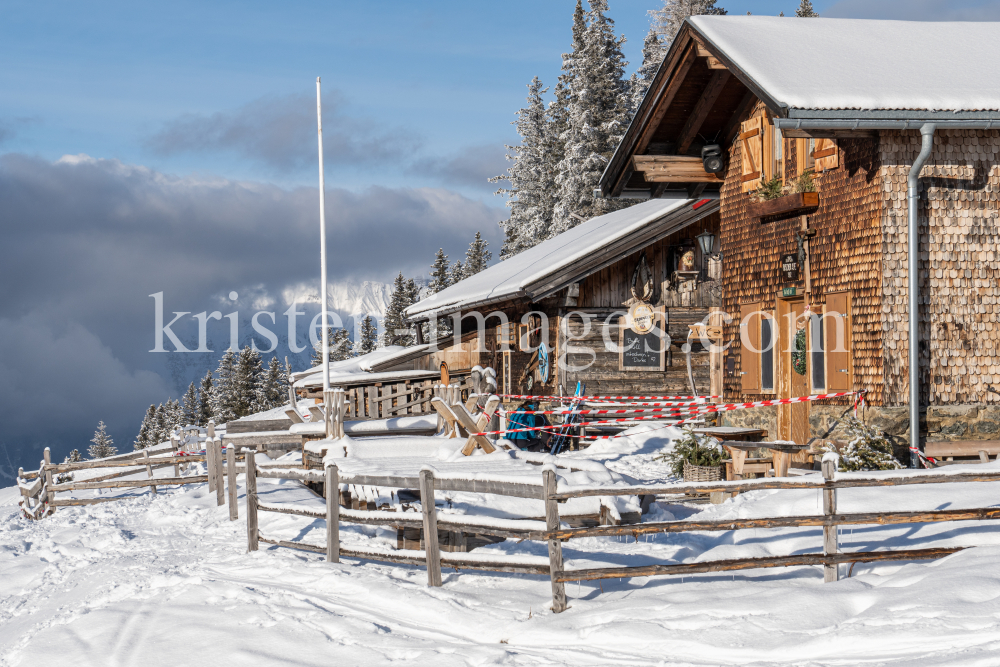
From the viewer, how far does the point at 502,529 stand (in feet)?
27.9

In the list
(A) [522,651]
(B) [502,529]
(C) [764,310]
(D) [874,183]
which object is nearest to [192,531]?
(B) [502,529]

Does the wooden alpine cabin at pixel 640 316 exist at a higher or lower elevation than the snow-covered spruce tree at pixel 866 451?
higher

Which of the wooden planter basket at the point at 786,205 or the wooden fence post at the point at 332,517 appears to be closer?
the wooden fence post at the point at 332,517

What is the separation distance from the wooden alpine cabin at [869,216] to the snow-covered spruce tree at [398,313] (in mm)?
46132

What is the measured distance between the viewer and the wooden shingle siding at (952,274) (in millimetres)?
11789

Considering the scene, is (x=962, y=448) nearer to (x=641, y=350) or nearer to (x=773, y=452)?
(x=773, y=452)

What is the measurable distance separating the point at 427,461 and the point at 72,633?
7104 millimetres

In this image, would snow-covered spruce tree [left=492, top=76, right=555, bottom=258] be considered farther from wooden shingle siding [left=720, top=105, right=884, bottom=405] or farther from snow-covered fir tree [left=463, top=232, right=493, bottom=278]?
wooden shingle siding [left=720, top=105, right=884, bottom=405]

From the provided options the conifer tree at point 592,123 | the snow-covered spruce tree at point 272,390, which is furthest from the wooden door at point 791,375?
the snow-covered spruce tree at point 272,390

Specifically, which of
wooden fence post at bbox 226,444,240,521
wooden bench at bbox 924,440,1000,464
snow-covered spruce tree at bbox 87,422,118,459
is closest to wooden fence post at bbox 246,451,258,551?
wooden fence post at bbox 226,444,240,521

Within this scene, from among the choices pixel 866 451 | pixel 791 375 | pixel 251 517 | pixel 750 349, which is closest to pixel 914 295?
pixel 866 451

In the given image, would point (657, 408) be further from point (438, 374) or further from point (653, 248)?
point (438, 374)

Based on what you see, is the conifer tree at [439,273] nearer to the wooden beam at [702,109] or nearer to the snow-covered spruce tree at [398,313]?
the snow-covered spruce tree at [398,313]

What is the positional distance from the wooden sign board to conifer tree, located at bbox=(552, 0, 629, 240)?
1777cm
